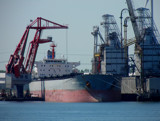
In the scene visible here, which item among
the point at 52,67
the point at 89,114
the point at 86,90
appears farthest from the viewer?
the point at 52,67

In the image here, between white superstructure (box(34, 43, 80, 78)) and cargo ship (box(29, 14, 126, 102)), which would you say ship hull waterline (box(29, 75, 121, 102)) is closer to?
cargo ship (box(29, 14, 126, 102))

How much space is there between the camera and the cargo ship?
7438 centimetres

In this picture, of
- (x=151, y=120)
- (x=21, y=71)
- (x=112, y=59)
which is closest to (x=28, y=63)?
(x=21, y=71)

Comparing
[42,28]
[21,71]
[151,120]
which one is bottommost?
[151,120]

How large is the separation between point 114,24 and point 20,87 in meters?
25.1

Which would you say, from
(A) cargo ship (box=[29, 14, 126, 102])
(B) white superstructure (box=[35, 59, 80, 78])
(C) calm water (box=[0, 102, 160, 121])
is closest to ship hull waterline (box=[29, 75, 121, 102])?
(A) cargo ship (box=[29, 14, 126, 102])

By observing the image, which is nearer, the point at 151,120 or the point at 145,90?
the point at 151,120

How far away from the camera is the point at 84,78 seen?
74.8m

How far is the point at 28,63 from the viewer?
91.3 meters

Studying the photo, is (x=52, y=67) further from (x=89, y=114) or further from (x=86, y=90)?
(x=89, y=114)

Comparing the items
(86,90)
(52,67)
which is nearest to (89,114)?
(86,90)

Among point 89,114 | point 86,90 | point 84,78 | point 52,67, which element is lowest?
point 89,114

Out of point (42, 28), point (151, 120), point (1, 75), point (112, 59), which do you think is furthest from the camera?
point (1, 75)

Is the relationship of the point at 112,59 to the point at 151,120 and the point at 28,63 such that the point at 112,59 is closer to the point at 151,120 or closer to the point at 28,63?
the point at 28,63
